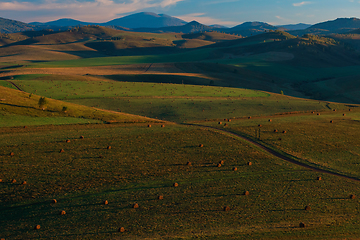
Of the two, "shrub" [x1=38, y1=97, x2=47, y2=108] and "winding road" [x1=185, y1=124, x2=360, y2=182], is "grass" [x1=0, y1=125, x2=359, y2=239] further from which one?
"shrub" [x1=38, y1=97, x2=47, y2=108]

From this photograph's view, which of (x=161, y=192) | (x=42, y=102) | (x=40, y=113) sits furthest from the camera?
(x=42, y=102)

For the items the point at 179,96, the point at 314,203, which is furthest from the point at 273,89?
the point at 314,203

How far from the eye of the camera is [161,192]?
106 ft

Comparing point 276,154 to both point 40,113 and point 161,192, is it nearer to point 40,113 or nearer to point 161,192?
point 161,192

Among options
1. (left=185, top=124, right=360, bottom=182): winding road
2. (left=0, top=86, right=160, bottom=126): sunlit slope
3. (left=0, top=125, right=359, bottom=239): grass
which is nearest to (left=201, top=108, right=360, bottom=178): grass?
(left=185, top=124, right=360, bottom=182): winding road

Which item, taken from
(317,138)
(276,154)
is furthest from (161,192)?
(317,138)

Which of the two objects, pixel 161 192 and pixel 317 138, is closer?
pixel 161 192

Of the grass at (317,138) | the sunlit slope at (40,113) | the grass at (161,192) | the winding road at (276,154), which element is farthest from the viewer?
the sunlit slope at (40,113)

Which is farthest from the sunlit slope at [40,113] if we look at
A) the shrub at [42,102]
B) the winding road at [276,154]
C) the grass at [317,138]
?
the grass at [317,138]

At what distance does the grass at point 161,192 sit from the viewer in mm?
25453

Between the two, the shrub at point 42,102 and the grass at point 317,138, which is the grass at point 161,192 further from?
the shrub at point 42,102

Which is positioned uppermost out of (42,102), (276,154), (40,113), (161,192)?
(42,102)

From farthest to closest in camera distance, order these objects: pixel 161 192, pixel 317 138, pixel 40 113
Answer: pixel 40 113, pixel 317 138, pixel 161 192

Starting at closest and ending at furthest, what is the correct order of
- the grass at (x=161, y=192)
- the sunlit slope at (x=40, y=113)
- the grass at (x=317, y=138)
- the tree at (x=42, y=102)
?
the grass at (x=161, y=192) < the grass at (x=317, y=138) < the sunlit slope at (x=40, y=113) < the tree at (x=42, y=102)
